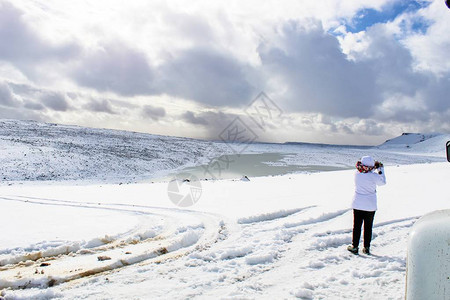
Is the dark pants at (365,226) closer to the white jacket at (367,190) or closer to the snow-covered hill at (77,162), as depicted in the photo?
the white jacket at (367,190)

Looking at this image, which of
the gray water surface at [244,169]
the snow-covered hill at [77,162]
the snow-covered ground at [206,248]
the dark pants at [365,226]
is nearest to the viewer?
the snow-covered ground at [206,248]

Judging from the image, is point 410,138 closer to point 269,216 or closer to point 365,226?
point 269,216

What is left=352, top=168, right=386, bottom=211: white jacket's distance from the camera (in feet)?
18.5

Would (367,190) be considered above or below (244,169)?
below

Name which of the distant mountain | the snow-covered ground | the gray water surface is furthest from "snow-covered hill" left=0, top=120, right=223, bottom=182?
the distant mountain

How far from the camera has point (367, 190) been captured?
568cm

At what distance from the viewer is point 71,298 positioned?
13.4 feet

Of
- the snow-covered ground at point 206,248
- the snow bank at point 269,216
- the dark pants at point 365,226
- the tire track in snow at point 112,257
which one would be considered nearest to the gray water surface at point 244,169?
the snow-covered ground at point 206,248

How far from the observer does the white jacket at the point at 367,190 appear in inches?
222

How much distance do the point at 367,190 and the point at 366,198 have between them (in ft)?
0.49

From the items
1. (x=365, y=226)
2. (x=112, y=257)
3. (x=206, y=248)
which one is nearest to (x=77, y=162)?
(x=112, y=257)

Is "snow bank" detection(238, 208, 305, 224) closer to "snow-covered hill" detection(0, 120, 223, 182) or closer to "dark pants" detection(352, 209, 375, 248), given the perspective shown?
"dark pants" detection(352, 209, 375, 248)

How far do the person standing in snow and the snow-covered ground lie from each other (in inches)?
13.5

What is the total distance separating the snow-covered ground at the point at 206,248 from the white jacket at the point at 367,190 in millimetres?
870
